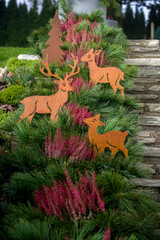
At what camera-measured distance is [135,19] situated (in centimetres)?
1773

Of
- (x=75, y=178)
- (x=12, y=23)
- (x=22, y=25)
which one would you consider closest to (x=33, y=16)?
(x=22, y=25)

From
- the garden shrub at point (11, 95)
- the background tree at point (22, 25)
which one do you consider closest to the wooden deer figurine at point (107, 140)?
the garden shrub at point (11, 95)

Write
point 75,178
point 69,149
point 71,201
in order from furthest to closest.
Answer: point 69,149 → point 75,178 → point 71,201

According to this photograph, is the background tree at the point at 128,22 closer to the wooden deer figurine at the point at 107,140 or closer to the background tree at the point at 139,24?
the background tree at the point at 139,24

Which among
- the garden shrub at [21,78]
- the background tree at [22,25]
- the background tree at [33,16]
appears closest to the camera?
the garden shrub at [21,78]

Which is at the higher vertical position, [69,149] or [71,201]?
[69,149]

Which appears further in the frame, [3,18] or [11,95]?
[3,18]

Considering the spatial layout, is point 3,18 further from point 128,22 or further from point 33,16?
point 128,22

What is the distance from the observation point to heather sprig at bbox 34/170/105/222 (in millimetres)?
2252

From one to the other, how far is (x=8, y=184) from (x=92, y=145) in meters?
0.99

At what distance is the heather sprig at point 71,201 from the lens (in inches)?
88.7

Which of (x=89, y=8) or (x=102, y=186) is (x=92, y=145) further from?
(x=89, y=8)

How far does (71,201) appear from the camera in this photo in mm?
2295

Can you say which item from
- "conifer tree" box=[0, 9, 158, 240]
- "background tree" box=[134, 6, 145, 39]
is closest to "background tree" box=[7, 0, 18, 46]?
Answer: "background tree" box=[134, 6, 145, 39]
